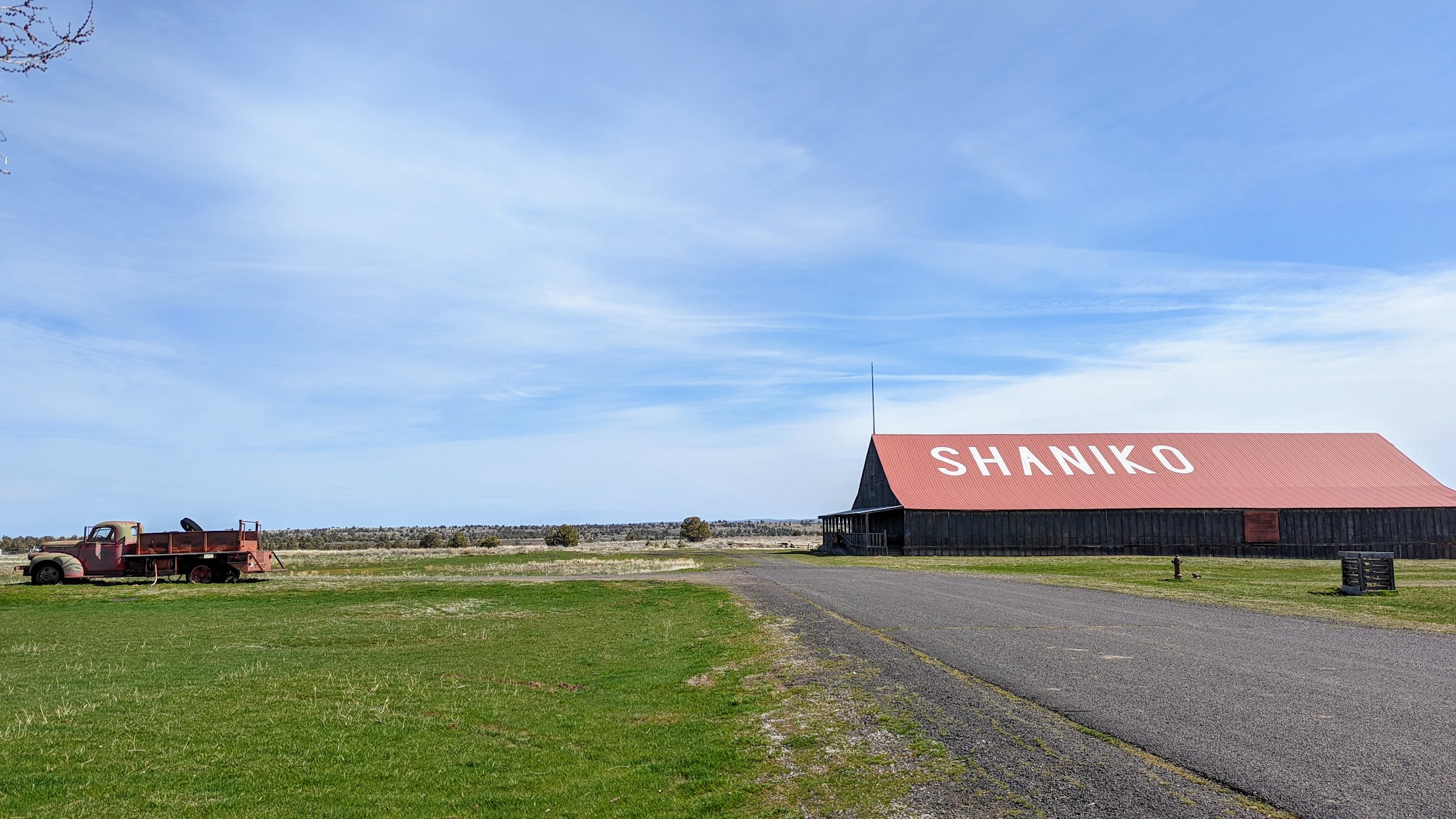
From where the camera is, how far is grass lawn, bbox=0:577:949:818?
816 centimetres

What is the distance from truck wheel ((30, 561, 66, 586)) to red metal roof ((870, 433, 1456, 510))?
50.7 meters

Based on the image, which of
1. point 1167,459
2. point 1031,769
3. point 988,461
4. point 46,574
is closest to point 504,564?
point 46,574

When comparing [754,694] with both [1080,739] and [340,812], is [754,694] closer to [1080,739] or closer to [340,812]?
[1080,739]

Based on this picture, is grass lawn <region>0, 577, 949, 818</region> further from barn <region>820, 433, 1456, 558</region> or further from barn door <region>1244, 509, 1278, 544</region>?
barn door <region>1244, 509, 1278, 544</region>

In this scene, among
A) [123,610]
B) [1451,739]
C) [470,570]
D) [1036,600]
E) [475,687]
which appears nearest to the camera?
[1451,739]

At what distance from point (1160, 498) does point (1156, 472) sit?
4.40m

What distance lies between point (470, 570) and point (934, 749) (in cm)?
4429

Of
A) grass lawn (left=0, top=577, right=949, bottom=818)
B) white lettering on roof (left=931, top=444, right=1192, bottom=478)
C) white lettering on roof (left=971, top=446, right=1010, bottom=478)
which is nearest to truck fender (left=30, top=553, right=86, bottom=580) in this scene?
grass lawn (left=0, top=577, right=949, bottom=818)

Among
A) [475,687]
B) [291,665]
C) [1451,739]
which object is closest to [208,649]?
[291,665]

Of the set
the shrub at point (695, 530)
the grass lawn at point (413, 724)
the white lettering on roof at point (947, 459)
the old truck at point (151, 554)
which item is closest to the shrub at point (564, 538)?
the shrub at point (695, 530)

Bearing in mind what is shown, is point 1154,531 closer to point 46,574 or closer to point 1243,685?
point 1243,685

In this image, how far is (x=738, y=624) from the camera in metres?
21.4

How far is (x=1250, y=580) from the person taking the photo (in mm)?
35438

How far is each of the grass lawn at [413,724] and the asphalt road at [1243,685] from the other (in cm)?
329
